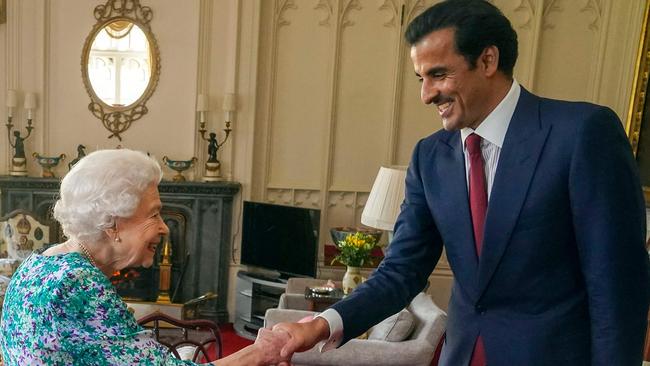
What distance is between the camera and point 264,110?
482 cm

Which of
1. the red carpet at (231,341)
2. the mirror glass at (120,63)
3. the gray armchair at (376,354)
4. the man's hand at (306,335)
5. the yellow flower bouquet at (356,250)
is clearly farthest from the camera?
the mirror glass at (120,63)

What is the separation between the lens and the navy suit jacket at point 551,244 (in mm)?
951

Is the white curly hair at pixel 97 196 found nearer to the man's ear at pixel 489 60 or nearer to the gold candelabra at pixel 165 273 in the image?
the man's ear at pixel 489 60

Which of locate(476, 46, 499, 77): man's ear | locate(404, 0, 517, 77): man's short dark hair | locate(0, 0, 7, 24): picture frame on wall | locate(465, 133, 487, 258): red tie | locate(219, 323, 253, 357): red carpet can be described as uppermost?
locate(0, 0, 7, 24): picture frame on wall

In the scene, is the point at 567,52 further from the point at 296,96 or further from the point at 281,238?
the point at 281,238

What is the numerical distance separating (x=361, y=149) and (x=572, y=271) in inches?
153

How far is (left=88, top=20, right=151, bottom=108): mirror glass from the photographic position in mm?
4738

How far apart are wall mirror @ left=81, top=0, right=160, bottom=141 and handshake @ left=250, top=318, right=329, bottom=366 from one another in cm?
381

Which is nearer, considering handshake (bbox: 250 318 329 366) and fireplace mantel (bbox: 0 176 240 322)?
handshake (bbox: 250 318 329 366)

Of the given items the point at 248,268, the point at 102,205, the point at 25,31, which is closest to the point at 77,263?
the point at 102,205

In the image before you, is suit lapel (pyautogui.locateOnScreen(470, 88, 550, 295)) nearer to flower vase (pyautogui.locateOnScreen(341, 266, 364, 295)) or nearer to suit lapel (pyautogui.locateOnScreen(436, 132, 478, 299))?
suit lapel (pyautogui.locateOnScreen(436, 132, 478, 299))

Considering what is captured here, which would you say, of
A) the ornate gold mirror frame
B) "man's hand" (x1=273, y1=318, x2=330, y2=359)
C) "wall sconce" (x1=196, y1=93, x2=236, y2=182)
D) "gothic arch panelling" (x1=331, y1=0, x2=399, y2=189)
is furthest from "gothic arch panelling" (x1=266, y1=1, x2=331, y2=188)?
"man's hand" (x1=273, y1=318, x2=330, y2=359)

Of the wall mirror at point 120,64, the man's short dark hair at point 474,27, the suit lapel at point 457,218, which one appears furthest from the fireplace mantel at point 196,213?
the man's short dark hair at point 474,27

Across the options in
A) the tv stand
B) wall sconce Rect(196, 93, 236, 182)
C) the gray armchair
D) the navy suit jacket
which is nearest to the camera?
the navy suit jacket
